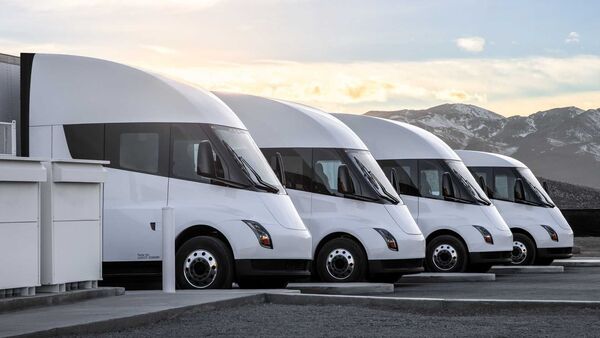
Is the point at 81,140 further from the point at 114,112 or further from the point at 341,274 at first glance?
the point at 341,274

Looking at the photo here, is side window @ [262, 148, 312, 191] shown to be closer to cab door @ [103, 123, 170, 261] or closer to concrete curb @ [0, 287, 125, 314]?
cab door @ [103, 123, 170, 261]

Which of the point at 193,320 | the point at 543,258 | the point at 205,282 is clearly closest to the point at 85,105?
the point at 205,282

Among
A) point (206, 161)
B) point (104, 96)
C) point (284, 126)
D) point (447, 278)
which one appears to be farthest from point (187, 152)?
point (447, 278)

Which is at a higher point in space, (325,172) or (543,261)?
(325,172)

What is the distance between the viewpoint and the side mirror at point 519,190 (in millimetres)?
28578

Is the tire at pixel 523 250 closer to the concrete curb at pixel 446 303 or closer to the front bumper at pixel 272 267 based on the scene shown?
the front bumper at pixel 272 267

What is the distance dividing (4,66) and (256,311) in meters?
6.08

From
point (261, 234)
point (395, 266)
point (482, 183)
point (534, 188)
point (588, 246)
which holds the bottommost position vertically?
point (395, 266)

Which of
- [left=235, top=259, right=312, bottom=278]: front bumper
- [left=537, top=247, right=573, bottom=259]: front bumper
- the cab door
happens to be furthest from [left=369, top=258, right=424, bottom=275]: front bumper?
[left=537, top=247, right=573, bottom=259]: front bumper

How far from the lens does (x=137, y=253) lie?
17969mm

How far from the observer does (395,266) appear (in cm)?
2075

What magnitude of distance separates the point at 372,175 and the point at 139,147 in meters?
4.51

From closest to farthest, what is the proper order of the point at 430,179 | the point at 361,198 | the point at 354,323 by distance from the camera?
the point at 354,323, the point at 361,198, the point at 430,179

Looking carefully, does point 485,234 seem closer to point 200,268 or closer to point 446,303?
→ point 200,268
